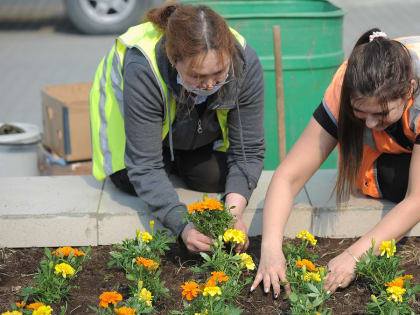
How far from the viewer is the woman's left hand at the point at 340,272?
101 inches

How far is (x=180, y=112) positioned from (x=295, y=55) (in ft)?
3.93

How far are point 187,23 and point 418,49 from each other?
0.88 meters

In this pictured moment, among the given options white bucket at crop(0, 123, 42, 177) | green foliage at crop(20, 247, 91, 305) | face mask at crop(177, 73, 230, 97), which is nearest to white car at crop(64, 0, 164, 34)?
white bucket at crop(0, 123, 42, 177)

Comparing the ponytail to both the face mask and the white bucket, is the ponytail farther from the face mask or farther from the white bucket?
the white bucket

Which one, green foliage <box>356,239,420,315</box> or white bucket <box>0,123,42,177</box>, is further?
white bucket <box>0,123,42,177</box>

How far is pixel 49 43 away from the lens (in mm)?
8758

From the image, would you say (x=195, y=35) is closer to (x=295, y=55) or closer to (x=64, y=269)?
(x=64, y=269)

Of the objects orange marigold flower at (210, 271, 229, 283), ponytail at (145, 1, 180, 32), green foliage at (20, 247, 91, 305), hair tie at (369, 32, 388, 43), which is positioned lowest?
green foliage at (20, 247, 91, 305)

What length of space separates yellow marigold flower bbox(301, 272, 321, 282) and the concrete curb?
692mm

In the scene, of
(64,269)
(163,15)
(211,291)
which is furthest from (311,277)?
(163,15)

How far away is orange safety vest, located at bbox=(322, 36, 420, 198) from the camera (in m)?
2.64

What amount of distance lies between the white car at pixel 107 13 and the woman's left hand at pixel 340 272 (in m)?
6.67

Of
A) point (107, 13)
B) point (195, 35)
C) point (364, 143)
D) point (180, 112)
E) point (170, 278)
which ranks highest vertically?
point (195, 35)

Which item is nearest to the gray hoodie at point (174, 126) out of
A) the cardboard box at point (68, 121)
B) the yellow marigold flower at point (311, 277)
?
the yellow marigold flower at point (311, 277)
